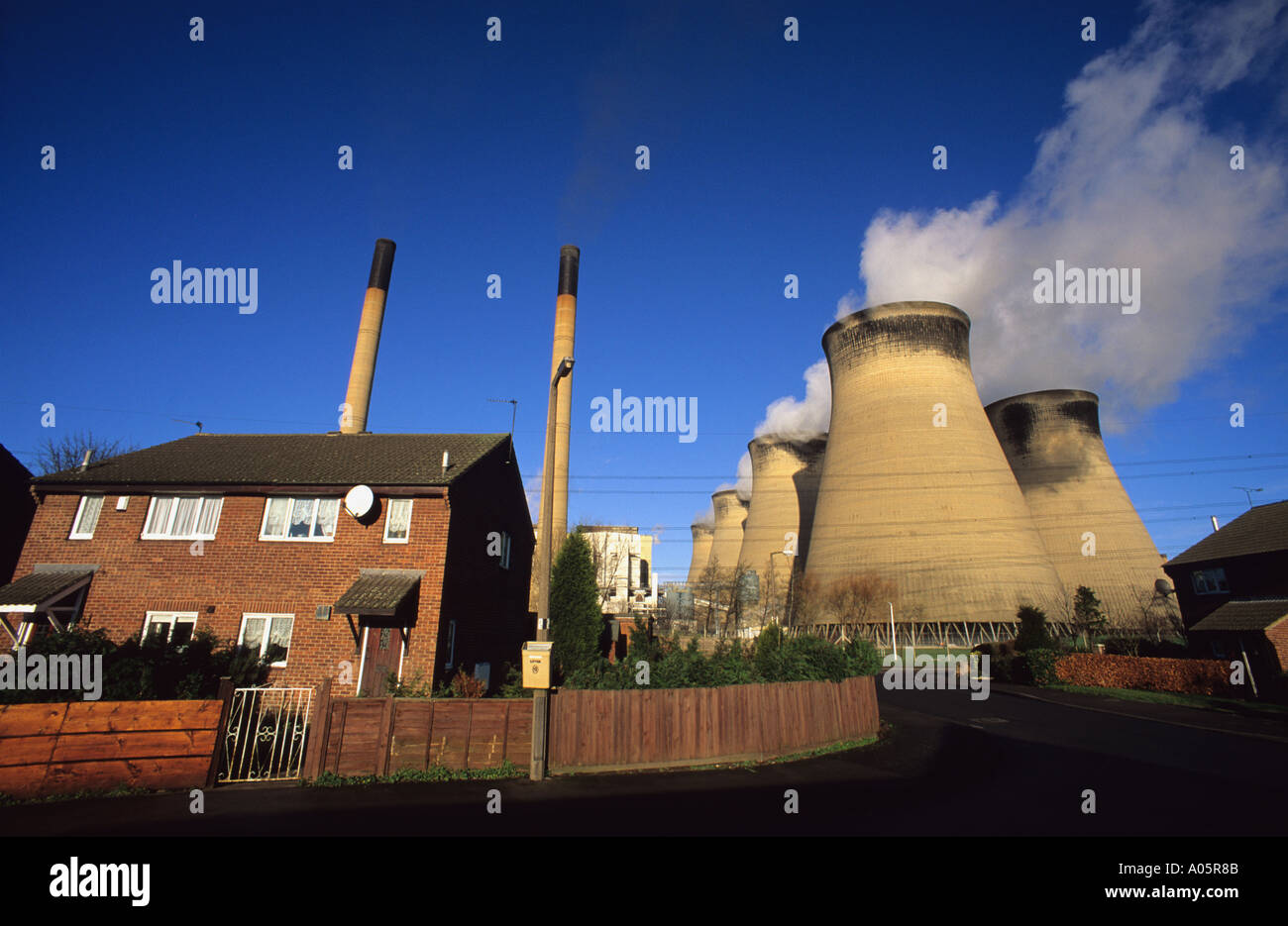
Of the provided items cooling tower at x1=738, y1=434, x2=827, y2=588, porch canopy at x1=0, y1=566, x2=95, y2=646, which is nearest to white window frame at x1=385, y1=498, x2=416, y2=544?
porch canopy at x1=0, y1=566, x2=95, y2=646

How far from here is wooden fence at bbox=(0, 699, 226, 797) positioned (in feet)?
27.3

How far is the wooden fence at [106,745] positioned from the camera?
27.3 ft

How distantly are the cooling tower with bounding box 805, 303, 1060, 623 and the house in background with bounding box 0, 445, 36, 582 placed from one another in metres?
43.0

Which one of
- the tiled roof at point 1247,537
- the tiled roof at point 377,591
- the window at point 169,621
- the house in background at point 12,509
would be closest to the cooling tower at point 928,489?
the tiled roof at point 1247,537

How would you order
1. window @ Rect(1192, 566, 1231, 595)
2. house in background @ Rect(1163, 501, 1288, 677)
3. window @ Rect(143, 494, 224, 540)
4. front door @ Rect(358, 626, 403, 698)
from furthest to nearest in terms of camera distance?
1. window @ Rect(1192, 566, 1231, 595)
2. house in background @ Rect(1163, 501, 1288, 677)
3. window @ Rect(143, 494, 224, 540)
4. front door @ Rect(358, 626, 403, 698)

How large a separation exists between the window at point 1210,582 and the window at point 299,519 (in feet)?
132

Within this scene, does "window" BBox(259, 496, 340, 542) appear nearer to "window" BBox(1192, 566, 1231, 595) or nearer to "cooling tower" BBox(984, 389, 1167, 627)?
"window" BBox(1192, 566, 1231, 595)

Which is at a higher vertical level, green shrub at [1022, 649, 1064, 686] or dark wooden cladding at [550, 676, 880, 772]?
dark wooden cladding at [550, 676, 880, 772]

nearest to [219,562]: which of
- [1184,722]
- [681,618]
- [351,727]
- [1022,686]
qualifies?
[351,727]

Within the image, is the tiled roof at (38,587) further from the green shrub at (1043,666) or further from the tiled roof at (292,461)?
the green shrub at (1043,666)

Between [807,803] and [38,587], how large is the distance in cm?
1864

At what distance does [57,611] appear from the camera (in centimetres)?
1500

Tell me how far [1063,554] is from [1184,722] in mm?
41350
